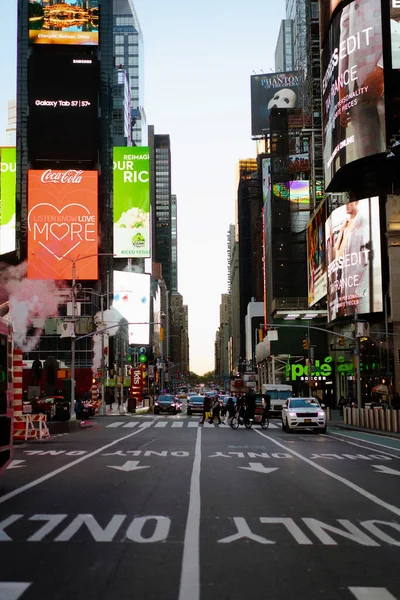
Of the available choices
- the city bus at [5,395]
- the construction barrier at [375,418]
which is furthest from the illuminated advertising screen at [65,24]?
the city bus at [5,395]

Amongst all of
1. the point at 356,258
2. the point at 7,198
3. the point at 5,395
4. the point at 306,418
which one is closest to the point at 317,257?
the point at 356,258

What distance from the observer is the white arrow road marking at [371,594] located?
6.40 meters

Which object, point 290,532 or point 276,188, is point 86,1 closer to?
point 276,188

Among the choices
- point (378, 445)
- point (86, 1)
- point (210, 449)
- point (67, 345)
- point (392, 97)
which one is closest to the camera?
point (210, 449)

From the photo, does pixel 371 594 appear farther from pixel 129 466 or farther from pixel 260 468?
pixel 129 466

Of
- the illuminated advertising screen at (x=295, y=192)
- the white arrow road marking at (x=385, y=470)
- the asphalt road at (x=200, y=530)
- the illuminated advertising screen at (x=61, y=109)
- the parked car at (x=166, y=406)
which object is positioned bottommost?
the parked car at (x=166, y=406)

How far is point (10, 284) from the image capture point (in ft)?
364

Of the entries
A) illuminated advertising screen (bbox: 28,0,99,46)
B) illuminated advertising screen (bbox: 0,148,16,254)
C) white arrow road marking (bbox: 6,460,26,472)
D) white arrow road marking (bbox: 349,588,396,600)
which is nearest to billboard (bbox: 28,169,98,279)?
illuminated advertising screen (bbox: 0,148,16,254)

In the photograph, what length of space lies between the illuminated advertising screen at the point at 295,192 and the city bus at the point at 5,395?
102378 millimetres

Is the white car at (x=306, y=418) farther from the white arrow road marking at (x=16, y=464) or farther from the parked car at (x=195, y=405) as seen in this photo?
the parked car at (x=195, y=405)

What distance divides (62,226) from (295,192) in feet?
114

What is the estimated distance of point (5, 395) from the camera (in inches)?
512

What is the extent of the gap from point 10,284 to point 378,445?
90.8 metres

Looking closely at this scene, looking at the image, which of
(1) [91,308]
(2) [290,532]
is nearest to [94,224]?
(1) [91,308]
